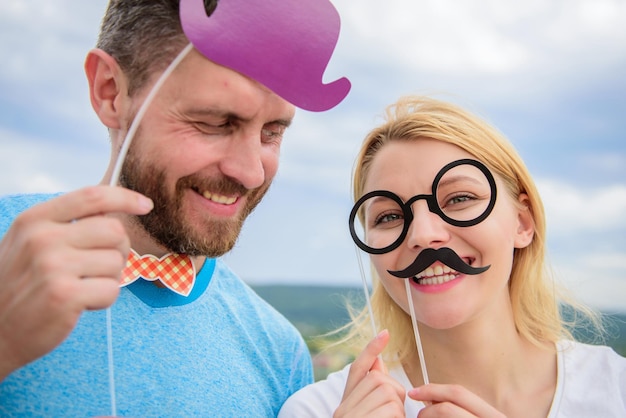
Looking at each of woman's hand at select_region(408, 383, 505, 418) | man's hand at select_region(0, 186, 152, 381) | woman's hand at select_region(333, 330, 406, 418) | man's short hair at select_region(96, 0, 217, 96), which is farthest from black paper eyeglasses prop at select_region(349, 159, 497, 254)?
man's hand at select_region(0, 186, 152, 381)

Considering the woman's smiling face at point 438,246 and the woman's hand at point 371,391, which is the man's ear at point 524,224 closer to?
the woman's smiling face at point 438,246

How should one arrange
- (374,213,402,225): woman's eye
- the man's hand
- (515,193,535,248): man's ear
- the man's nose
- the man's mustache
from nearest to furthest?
the man's hand
the man's nose
the man's mustache
(374,213,402,225): woman's eye
(515,193,535,248): man's ear

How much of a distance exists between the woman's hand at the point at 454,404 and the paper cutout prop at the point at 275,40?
3.03 ft

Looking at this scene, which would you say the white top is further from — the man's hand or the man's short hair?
the man's short hair

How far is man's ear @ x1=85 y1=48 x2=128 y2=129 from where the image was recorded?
2.12 m

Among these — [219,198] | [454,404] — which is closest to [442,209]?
[454,404]

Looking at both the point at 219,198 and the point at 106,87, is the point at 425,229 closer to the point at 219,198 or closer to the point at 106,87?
the point at 219,198

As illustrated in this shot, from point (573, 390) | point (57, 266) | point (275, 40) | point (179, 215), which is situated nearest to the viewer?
point (57, 266)

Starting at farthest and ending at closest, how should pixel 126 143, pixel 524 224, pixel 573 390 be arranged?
pixel 524 224 → pixel 573 390 → pixel 126 143

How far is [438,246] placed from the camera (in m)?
2.26

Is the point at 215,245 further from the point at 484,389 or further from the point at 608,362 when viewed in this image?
the point at 608,362

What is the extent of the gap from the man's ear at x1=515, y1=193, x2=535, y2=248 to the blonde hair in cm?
2

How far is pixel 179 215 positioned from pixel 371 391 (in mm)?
797

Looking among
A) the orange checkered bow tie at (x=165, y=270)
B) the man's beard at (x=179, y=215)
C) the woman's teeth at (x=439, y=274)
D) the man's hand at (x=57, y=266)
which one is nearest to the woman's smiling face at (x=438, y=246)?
the woman's teeth at (x=439, y=274)
